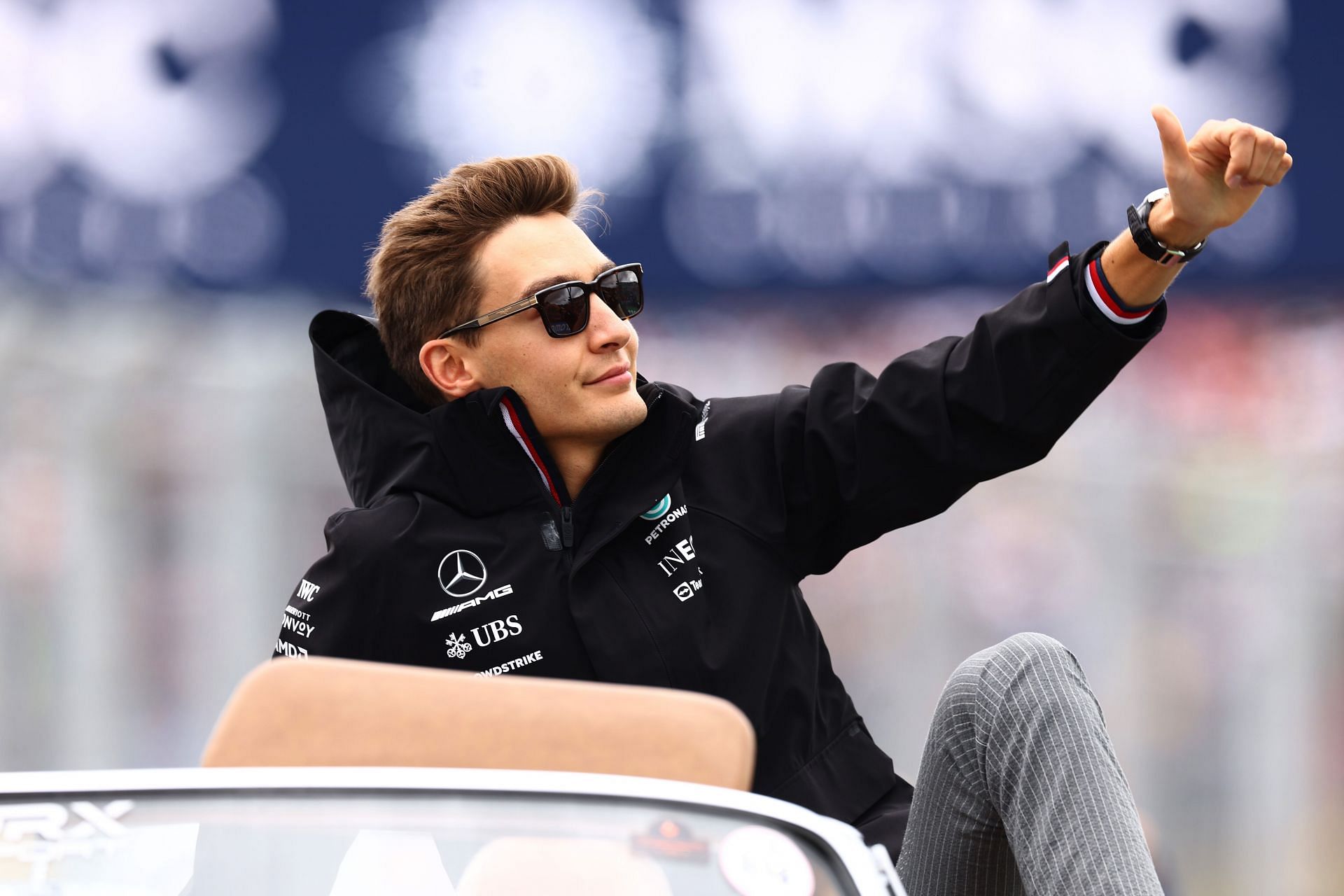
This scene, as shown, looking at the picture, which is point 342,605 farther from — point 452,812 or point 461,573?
point 452,812

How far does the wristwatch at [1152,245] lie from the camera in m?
1.83

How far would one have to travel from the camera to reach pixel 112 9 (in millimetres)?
4434

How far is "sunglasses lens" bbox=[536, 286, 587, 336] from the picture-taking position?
7.10 ft

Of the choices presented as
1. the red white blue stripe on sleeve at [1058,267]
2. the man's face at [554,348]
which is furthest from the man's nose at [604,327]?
the red white blue stripe on sleeve at [1058,267]

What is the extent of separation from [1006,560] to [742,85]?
1.61 m

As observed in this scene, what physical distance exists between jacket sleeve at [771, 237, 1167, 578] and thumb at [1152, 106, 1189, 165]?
0.47 feet

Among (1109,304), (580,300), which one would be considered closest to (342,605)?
(580,300)

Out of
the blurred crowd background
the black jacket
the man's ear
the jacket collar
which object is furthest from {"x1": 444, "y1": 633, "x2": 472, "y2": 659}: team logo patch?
the blurred crowd background

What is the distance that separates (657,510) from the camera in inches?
81.7

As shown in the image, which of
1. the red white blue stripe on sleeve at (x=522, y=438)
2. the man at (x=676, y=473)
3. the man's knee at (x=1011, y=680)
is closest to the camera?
the man's knee at (x=1011, y=680)

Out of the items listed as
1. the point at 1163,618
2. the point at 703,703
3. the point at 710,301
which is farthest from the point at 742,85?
the point at 703,703

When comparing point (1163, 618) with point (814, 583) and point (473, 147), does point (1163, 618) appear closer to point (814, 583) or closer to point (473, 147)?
point (814, 583)

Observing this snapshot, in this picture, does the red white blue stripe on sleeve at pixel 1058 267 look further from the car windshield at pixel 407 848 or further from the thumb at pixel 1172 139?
the car windshield at pixel 407 848

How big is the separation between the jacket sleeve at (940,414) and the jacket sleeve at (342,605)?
1.84 ft
